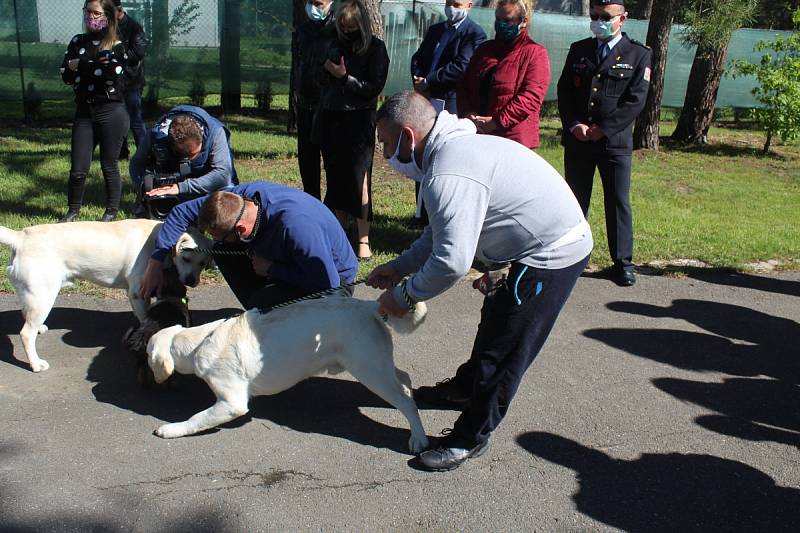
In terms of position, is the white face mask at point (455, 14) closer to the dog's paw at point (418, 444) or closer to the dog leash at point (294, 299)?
the dog leash at point (294, 299)

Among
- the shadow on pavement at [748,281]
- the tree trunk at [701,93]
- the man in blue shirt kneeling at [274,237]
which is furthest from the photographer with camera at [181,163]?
the tree trunk at [701,93]

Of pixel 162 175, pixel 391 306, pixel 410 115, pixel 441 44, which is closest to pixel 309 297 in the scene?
pixel 391 306

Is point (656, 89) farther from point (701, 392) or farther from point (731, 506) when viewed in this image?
point (731, 506)

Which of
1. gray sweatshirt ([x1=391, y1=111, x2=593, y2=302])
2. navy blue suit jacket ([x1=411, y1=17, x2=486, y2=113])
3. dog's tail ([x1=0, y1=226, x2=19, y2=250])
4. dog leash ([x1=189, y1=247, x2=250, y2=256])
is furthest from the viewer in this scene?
navy blue suit jacket ([x1=411, y1=17, x2=486, y2=113])

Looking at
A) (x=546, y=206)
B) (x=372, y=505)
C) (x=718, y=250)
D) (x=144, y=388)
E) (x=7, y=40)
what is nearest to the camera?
(x=546, y=206)

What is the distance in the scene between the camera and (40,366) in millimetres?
4328

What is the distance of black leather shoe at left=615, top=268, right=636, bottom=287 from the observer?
623 centimetres

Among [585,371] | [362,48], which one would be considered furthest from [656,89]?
[585,371]

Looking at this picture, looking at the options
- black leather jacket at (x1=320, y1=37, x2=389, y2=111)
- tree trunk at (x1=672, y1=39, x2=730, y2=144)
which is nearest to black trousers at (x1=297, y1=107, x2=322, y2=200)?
black leather jacket at (x1=320, y1=37, x2=389, y2=111)

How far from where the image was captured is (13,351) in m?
4.57

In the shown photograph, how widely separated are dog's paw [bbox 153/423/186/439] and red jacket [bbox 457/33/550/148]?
3.55 m

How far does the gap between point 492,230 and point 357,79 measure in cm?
364

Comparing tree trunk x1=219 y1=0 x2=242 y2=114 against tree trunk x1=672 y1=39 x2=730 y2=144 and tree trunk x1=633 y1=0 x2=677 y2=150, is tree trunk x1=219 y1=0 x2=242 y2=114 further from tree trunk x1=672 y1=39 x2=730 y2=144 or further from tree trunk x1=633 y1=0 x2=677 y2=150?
tree trunk x1=672 y1=39 x2=730 y2=144

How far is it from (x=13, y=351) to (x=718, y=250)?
619cm
